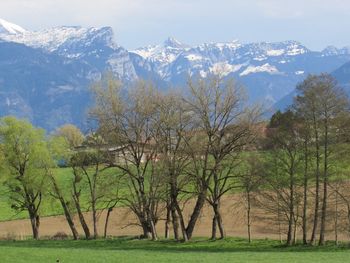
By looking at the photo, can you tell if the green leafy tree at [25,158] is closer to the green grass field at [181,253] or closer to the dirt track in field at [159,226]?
the dirt track in field at [159,226]

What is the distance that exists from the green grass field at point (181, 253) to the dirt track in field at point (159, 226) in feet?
22.3

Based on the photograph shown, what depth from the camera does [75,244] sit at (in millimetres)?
50469

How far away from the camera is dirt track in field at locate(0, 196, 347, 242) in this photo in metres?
59.1

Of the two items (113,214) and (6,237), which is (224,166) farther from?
(113,214)

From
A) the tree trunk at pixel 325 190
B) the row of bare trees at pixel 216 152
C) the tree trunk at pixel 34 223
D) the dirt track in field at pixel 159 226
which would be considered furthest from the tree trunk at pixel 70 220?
the tree trunk at pixel 325 190

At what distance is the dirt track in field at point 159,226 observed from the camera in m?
59.1

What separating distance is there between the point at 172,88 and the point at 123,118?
15.6 feet

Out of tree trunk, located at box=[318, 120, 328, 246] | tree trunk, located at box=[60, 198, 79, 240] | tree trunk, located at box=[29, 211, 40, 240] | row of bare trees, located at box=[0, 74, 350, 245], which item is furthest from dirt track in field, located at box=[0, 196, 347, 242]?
tree trunk, located at box=[318, 120, 328, 246]

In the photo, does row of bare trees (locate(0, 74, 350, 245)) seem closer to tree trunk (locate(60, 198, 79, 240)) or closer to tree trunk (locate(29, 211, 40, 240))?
tree trunk (locate(60, 198, 79, 240))

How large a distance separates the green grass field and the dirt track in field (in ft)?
22.3

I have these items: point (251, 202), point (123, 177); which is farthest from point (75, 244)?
point (251, 202)

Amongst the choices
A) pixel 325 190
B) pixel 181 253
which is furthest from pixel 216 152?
pixel 181 253

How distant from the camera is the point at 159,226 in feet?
224

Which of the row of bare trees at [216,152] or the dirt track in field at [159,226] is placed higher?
the row of bare trees at [216,152]
